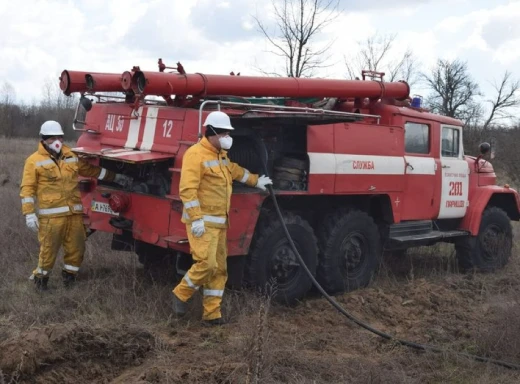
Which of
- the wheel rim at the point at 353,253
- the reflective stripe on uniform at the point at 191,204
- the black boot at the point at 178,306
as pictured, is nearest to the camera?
the reflective stripe on uniform at the point at 191,204

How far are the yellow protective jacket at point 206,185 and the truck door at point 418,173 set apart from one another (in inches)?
120

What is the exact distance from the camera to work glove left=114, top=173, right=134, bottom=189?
23.0ft

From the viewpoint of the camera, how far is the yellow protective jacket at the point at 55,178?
23.2ft

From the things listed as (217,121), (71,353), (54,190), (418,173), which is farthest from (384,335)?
(54,190)

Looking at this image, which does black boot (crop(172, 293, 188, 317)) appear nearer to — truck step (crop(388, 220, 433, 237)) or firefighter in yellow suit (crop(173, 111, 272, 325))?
firefighter in yellow suit (crop(173, 111, 272, 325))

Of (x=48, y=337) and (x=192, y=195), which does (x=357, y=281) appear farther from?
(x=48, y=337)

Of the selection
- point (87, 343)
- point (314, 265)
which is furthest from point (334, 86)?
point (87, 343)

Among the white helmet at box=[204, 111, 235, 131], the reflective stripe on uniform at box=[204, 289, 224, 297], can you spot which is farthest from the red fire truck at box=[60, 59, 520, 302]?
the reflective stripe on uniform at box=[204, 289, 224, 297]

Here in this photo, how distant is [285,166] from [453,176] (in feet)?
10.5

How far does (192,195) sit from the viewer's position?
5.86 meters

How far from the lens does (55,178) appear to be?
23.5ft

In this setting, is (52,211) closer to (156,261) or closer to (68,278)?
(68,278)

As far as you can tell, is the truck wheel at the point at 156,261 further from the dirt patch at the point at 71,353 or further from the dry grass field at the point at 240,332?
the dirt patch at the point at 71,353

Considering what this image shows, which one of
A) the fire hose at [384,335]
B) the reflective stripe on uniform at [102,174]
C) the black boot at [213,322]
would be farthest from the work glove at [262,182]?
the reflective stripe on uniform at [102,174]
